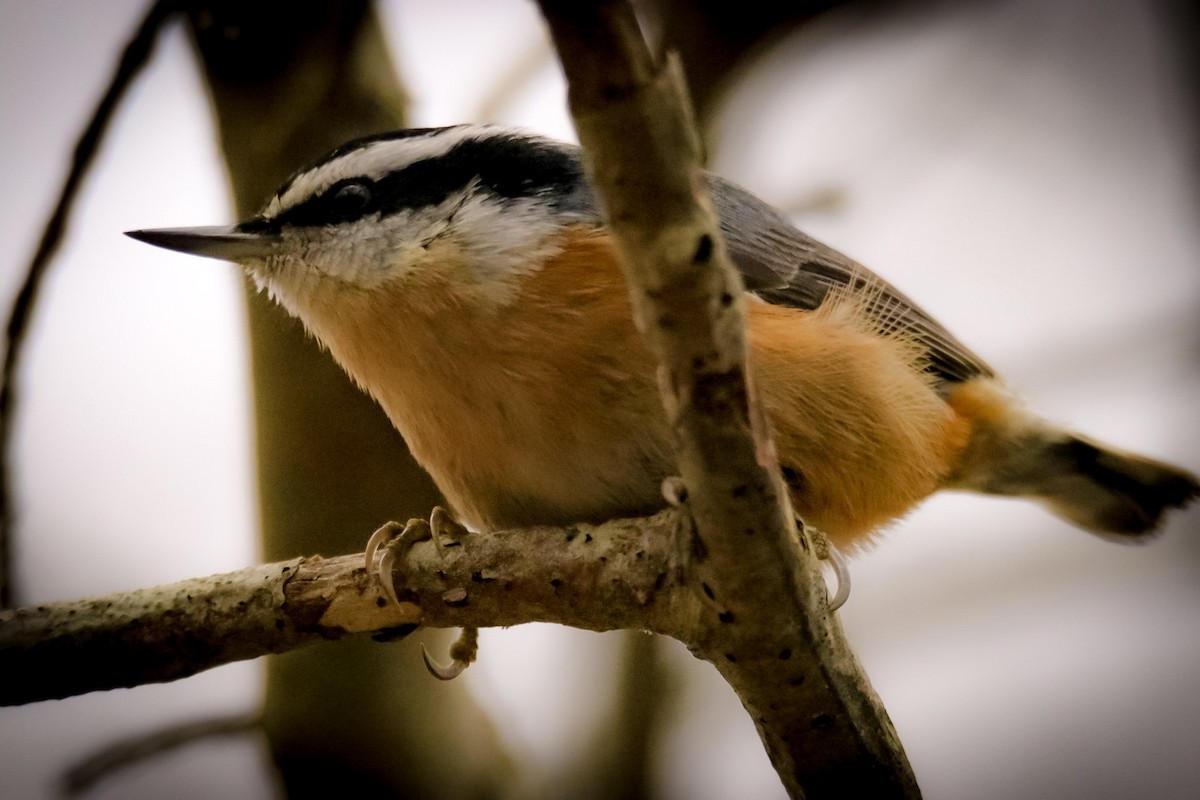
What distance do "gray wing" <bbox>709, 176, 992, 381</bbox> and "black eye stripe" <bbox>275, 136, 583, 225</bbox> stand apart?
0.23 meters

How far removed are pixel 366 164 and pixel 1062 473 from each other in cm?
137

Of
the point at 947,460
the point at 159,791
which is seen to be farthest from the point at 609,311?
the point at 159,791

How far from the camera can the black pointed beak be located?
1.37 metres

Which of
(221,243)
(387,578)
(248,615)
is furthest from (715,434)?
(221,243)

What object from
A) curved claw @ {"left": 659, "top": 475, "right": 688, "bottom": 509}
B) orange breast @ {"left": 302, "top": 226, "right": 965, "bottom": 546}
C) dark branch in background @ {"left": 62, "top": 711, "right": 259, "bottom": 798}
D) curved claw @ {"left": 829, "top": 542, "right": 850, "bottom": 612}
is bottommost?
dark branch in background @ {"left": 62, "top": 711, "right": 259, "bottom": 798}

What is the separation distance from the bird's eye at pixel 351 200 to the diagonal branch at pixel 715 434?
2.31 feet

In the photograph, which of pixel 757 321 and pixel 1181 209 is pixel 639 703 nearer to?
pixel 757 321

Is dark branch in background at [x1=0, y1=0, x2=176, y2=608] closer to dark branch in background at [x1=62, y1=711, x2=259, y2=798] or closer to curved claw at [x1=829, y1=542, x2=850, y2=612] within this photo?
dark branch in background at [x1=62, y1=711, x2=259, y2=798]

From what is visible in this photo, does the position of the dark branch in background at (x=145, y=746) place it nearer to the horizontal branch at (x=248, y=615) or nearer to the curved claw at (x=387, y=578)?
the horizontal branch at (x=248, y=615)

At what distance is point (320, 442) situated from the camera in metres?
1.75

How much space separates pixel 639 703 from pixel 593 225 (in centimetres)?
115

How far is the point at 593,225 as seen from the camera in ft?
4.29

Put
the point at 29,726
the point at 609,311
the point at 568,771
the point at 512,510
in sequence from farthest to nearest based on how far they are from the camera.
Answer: the point at 568,771, the point at 29,726, the point at 512,510, the point at 609,311

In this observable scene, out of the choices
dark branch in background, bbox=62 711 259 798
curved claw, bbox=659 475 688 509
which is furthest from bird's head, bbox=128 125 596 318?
dark branch in background, bbox=62 711 259 798
